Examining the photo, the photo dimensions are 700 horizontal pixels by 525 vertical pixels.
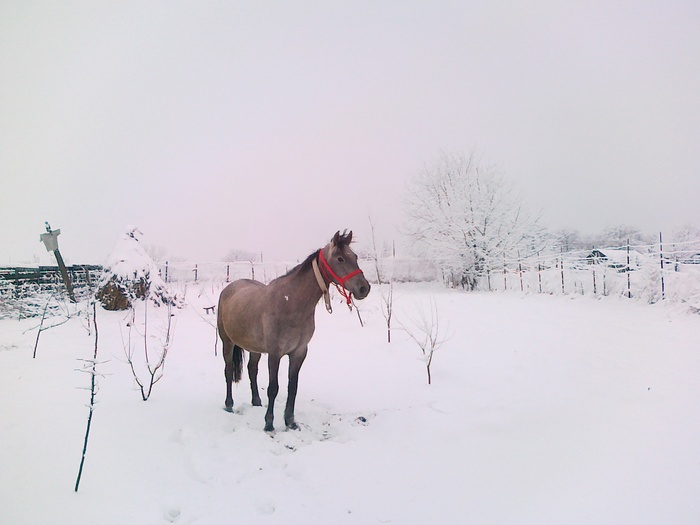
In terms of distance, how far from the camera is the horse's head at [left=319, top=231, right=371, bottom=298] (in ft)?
10.7

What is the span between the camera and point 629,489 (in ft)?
7.13

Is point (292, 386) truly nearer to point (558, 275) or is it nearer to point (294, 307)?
point (294, 307)

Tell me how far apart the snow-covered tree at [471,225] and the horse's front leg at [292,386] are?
1889 centimetres

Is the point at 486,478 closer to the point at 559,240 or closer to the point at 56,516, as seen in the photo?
the point at 56,516

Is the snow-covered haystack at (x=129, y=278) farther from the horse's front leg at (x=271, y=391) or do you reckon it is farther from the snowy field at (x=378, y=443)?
the horse's front leg at (x=271, y=391)

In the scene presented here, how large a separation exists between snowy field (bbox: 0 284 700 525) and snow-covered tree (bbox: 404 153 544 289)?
15765 mm

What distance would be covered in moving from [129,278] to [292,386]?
970cm

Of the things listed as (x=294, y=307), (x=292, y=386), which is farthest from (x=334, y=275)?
(x=292, y=386)

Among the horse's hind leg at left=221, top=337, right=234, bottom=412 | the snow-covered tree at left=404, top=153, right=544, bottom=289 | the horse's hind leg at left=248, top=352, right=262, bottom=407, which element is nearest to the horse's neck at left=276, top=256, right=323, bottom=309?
the horse's hind leg at left=248, top=352, right=262, bottom=407

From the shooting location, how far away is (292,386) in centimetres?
354

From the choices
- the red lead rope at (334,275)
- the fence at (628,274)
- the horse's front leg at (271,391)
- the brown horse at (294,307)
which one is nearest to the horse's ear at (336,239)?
the brown horse at (294,307)

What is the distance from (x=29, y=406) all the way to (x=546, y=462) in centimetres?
438

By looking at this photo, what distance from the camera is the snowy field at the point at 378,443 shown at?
214cm

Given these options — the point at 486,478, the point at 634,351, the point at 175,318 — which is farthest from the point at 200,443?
the point at 175,318
